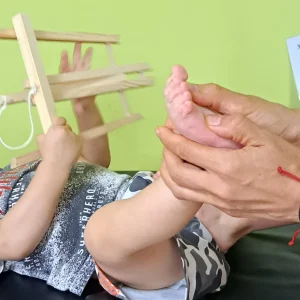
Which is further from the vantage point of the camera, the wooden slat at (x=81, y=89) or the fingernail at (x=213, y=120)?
the wooden slat at (x=81, y=89)

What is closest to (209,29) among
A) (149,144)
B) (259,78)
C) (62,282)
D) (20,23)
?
(259,78)

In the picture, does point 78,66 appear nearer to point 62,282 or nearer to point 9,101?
point 9,101

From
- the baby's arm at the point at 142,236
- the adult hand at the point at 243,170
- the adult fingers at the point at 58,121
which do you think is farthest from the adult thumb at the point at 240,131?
the adult fingers at the point at 58,121

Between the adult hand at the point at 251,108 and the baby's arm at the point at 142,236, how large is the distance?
12cm

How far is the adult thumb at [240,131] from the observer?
20.2 inches

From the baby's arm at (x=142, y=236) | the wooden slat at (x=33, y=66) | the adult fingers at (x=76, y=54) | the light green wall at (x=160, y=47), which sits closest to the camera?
the baby's arm at (x=142, y=236)

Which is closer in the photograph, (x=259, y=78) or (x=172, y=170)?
(x=172, y=170)

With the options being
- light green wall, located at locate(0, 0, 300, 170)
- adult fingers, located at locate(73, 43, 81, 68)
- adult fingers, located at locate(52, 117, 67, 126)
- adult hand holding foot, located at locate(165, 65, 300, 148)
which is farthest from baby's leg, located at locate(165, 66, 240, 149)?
light green wall, located at locate(0, 0, 300, 170)

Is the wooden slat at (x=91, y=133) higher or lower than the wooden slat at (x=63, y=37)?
lower

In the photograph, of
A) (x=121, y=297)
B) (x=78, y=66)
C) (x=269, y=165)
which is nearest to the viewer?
(x=269, y=165)

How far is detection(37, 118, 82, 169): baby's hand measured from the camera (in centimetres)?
86

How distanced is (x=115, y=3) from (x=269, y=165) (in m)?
1.09

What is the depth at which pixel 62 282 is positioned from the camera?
32.6 inches

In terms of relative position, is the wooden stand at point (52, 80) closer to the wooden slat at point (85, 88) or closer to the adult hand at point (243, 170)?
the wooden slat at point (85, 88)
